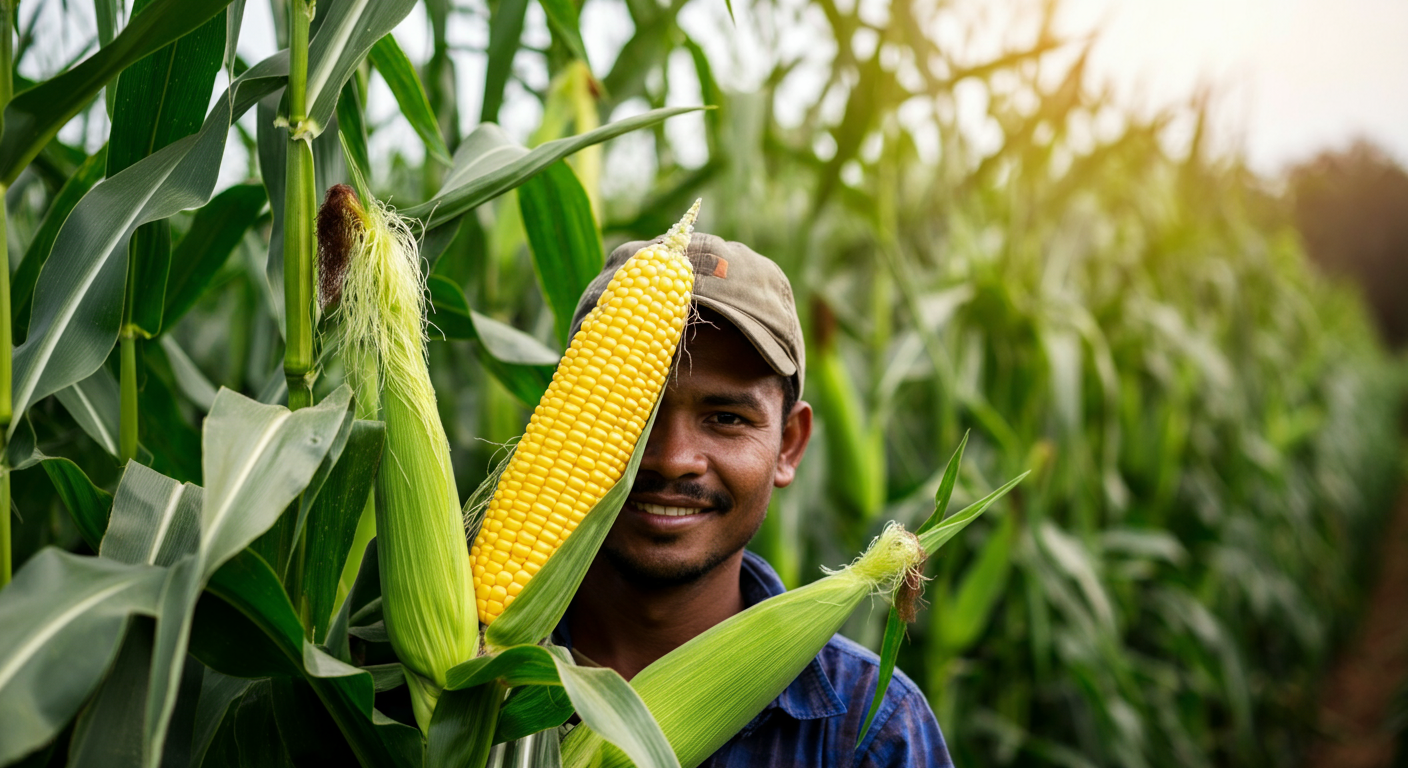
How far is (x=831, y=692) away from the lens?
3.96 feet

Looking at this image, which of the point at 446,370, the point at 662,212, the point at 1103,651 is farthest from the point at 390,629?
the point at 1103,651

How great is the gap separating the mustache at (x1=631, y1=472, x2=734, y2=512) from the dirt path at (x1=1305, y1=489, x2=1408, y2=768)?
14.0 ft

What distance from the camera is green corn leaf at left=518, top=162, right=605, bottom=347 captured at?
1.25 m

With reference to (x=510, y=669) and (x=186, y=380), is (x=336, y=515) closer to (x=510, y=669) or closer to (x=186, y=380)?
(x=510, y=669)

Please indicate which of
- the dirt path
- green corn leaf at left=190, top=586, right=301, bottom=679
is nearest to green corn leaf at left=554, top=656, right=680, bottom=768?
green corn leaf at left=190, top=586, right=301, bottom=679

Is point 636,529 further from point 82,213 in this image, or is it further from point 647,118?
point 82,213

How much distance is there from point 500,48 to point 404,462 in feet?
2.58

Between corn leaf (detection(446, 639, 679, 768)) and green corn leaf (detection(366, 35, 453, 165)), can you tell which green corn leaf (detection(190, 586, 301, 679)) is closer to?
corn leaf (detection(446, 639, 679, 768))

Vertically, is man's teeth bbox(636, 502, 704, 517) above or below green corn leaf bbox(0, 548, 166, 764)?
above

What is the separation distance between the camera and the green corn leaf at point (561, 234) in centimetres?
125

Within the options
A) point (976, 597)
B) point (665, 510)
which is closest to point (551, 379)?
point (665, 510)

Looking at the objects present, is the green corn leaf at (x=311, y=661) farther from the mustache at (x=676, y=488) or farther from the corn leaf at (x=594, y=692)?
the mustache at (x=676, y=488)

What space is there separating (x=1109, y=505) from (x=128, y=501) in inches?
120

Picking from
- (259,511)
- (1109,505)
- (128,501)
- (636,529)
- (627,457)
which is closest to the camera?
(259,511)
